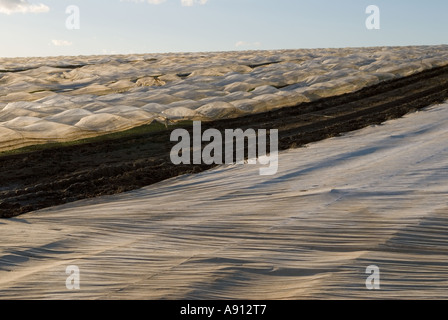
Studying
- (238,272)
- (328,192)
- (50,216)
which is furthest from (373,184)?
(50,216)

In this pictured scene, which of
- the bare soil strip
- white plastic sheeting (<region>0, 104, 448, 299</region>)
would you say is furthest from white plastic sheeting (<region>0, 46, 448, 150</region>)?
white plastic sheeting (<region>0, 104, 448, 299</region>)

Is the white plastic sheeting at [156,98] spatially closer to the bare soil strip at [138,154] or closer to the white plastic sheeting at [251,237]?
the bare soil strip at [138,154]

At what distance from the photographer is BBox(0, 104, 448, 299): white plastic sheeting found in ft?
21.7

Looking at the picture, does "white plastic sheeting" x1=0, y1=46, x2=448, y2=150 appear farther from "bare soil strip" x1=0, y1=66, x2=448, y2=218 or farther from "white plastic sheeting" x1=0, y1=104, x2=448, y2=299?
"white plastic sheeting" x1=0, y1=104, x2=448, y2=299

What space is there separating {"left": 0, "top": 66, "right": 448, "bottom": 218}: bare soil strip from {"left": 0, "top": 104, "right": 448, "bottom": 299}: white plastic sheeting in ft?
3.19

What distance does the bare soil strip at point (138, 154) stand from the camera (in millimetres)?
11797

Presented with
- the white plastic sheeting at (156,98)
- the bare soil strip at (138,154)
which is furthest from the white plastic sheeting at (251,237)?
the white plastic sheeting at (156,98)

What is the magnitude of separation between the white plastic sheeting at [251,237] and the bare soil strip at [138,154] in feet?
3.19

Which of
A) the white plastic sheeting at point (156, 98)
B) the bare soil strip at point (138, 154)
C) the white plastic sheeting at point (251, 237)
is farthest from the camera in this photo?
the white plastic sheeting at point (156, 98)

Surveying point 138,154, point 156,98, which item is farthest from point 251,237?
point 156,98

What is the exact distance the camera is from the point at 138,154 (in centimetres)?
1584

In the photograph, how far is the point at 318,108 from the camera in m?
23.2

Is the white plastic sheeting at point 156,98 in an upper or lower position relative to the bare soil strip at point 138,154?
upper

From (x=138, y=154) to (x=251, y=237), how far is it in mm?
8140
